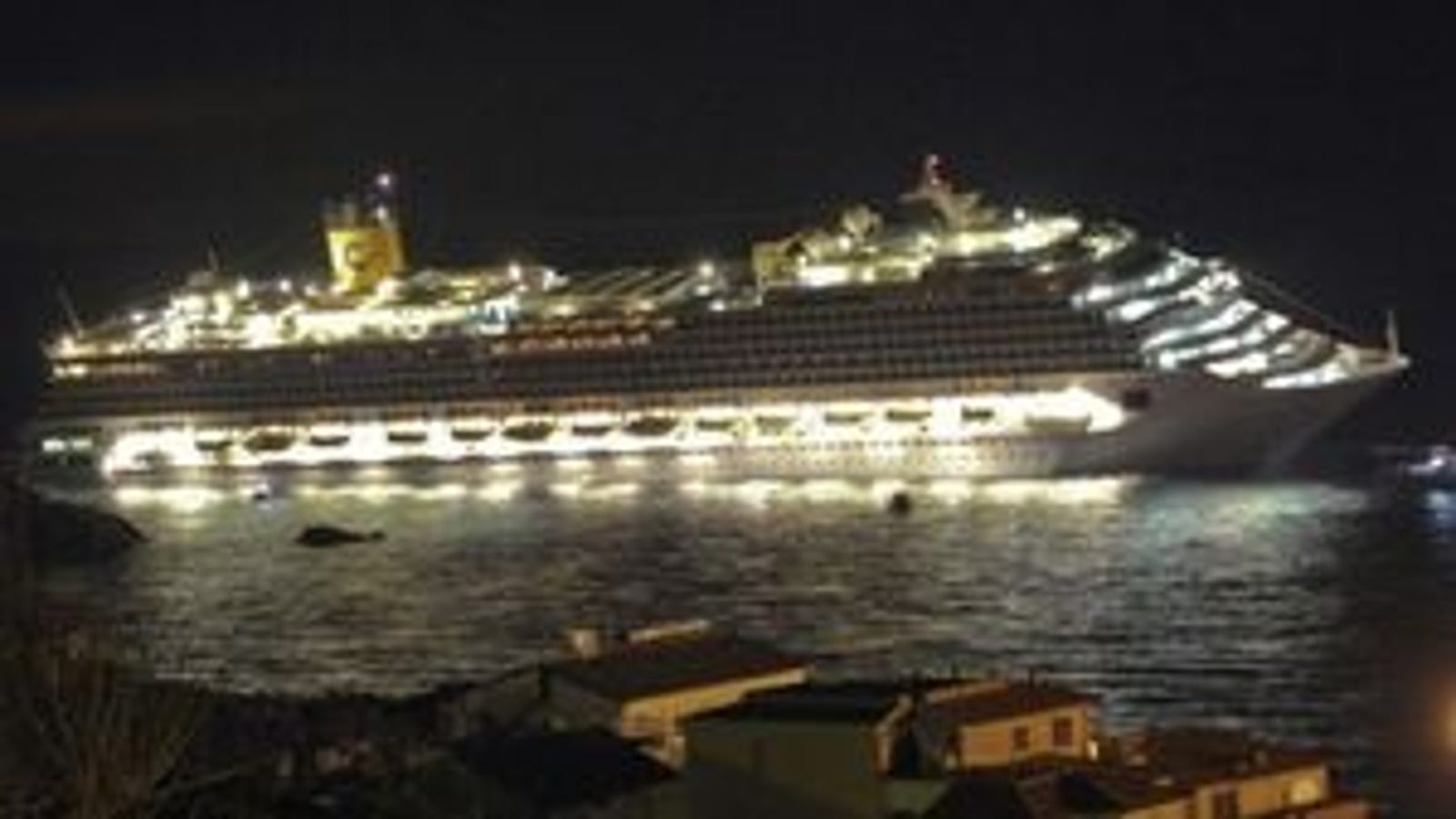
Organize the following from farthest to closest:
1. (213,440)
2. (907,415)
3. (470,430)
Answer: (213,440) → (470,430) → (907,415)

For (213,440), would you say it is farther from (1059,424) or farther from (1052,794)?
(1052,794)

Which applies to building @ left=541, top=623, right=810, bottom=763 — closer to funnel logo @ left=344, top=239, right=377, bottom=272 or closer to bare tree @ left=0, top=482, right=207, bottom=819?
bare tree @ left=0, top=482, right=207, bottom=819

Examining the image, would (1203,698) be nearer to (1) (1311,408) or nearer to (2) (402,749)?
(2) (402,749)

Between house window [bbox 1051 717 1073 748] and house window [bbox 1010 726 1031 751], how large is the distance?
0.31 ft

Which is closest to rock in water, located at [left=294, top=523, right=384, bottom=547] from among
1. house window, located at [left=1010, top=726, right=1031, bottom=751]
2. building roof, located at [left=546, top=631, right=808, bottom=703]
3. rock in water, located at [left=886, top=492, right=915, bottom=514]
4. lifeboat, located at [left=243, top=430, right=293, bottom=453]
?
rock in water, located at [left=886, top=492, right=915, bottom=514]

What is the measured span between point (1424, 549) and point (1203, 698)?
20.7 feet

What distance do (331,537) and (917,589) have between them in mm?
8072

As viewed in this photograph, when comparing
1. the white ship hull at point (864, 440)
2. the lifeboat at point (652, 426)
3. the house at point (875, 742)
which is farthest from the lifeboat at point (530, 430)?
the house at point (875, 742)

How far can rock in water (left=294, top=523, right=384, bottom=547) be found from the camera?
27500 millimetres

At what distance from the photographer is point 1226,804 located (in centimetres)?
1052

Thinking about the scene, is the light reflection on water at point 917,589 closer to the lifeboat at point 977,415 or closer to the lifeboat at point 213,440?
the lifeboat at point 977,415

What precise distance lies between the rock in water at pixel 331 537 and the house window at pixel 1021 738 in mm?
16606

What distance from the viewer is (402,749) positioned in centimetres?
1221

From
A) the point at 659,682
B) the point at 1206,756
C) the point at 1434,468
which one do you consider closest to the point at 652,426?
the point at 1434,468
